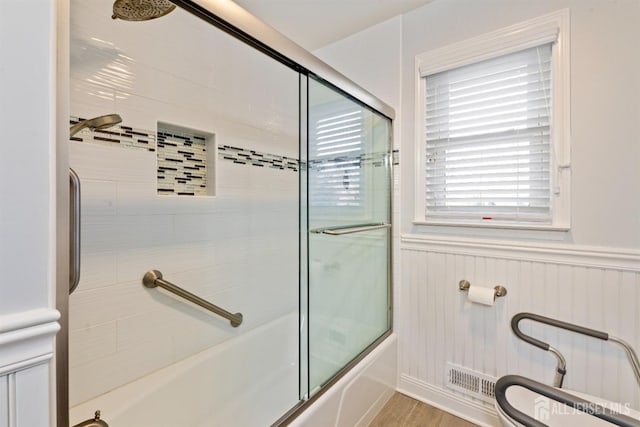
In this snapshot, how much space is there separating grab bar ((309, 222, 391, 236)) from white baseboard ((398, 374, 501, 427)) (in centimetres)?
100

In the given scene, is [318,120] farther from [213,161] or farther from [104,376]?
[104,376]

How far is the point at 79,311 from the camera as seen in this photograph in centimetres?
120

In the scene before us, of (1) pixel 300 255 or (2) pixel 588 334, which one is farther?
(1) pixel 300 255

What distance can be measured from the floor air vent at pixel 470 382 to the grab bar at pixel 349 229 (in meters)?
0.92

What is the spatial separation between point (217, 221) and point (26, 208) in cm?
121

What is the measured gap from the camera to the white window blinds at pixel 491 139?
1.57 metres

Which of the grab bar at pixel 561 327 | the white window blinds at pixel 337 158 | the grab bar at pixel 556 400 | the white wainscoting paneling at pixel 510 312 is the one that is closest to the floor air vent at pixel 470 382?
the white wainscoting paneling at pixel 510 312

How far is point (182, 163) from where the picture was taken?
5.20ft

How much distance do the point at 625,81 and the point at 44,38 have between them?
6.62 ft

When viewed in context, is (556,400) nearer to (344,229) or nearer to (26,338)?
(344,229)

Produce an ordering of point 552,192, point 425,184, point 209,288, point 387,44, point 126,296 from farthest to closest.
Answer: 1. point 387,44
2. point 425,184
3. point 209,288
4. point 552,192
5. point 126,296

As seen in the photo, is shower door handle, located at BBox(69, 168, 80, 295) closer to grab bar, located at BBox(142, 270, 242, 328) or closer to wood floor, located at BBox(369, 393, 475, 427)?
grab bar, located at BBox(142, 270, 242, 328)

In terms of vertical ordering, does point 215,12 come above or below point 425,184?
above

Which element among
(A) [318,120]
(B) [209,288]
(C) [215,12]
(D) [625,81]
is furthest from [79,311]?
(D) [625,81]
